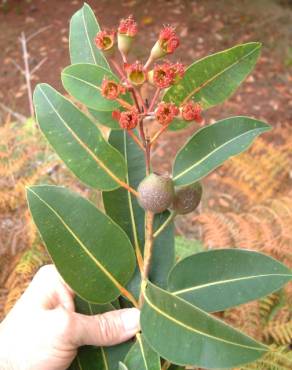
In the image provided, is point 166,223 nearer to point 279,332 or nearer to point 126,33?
point 126,33

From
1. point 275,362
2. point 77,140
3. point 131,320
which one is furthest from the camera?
point 275,362

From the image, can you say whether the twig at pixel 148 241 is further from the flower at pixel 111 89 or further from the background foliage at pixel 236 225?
the background foliage at pixel 236 225

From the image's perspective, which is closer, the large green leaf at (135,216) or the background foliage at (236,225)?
the large green leaf at (135,216)

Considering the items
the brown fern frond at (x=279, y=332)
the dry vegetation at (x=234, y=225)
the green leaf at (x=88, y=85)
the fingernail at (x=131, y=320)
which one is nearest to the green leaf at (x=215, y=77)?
the green leaf at (x=88, y=85)

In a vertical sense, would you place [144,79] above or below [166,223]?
above

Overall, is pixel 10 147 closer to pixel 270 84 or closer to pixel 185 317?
pixel 185 317

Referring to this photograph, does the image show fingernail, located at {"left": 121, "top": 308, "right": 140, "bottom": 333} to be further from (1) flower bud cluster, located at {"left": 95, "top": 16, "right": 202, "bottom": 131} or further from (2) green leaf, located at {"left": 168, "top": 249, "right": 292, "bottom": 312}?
(1) flower bud cluster, located at {"left": 95, "top": 16, "right": 202, "bottom": 131}

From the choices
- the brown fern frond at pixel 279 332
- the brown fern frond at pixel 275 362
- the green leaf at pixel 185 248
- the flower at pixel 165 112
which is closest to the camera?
the flower at pixel 165 112

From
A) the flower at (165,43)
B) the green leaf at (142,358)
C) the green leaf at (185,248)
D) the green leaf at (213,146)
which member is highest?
the flower at (165,43)

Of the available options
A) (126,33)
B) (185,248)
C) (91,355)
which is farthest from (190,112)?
(185,248)
